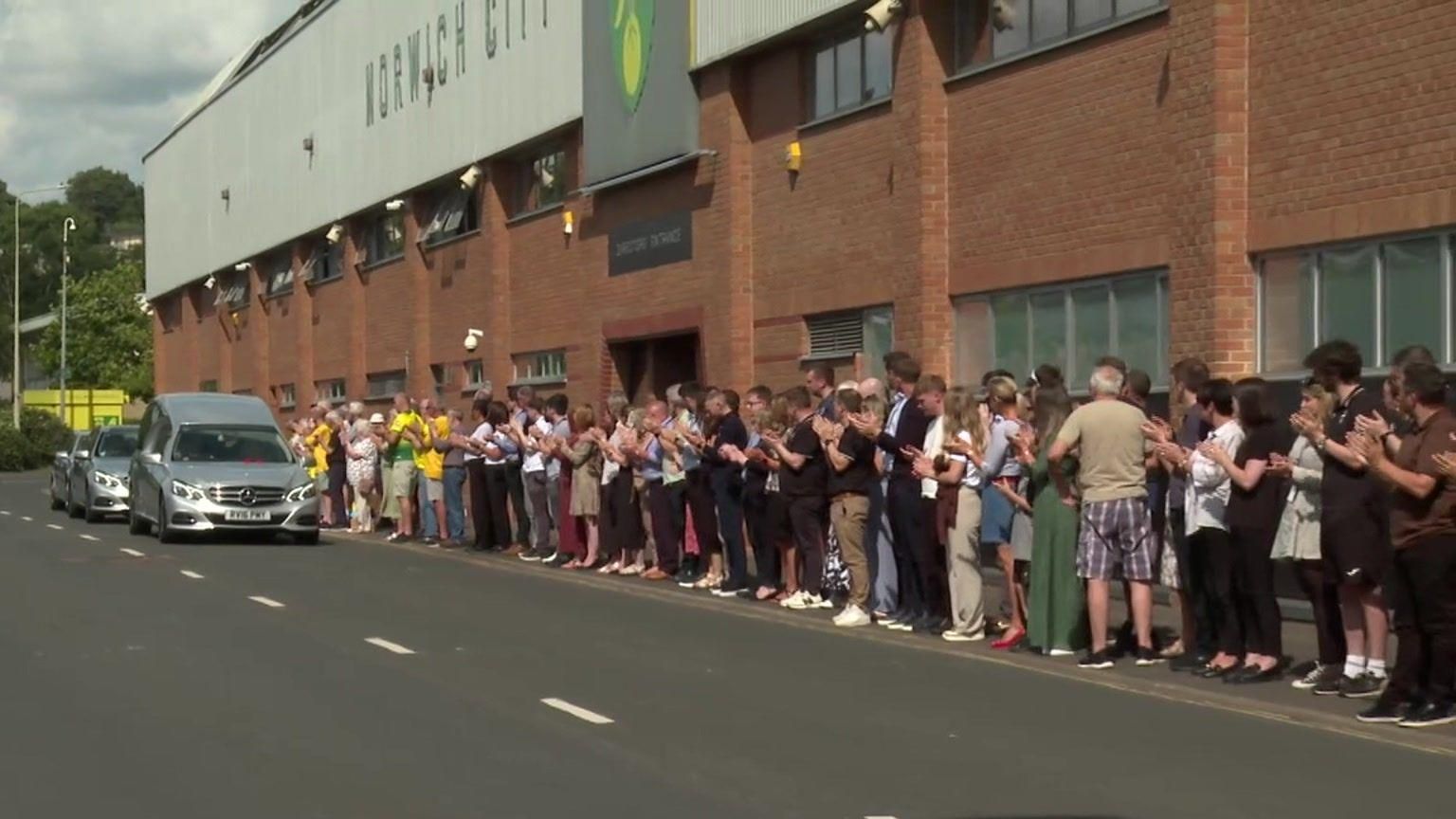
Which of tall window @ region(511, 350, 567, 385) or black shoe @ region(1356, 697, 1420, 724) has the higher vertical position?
tall window @ region(511, 350, 567, 385)

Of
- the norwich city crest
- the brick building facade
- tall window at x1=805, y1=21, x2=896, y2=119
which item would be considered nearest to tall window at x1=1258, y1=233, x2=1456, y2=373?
the brick building facade

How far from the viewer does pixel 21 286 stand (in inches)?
5394

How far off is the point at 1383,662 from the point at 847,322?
12570 mm

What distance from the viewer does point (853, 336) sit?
24531 mm

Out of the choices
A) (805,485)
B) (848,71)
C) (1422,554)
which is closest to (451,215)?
(848,71)

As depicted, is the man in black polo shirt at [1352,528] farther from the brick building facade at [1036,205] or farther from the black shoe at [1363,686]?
the brick building facade at [1036,205]

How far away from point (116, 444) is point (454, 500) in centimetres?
1035

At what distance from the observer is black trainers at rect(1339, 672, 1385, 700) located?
12547mm

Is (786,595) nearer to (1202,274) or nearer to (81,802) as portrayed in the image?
(1202,274)

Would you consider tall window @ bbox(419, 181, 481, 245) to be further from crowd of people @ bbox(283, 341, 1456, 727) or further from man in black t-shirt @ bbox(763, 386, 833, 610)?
man in black t-shirt @ bbox(763, 386, 833, 610)

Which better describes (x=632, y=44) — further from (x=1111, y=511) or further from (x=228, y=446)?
(x=1111, y=511)

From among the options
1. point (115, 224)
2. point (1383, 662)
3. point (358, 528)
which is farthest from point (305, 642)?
point (115, 224)

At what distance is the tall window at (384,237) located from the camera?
43156 millimetres

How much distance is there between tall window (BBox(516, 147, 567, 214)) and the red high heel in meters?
18.9
